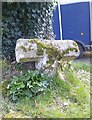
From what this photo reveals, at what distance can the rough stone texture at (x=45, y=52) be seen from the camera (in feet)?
12.7

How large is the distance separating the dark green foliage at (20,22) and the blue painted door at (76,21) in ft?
7.42

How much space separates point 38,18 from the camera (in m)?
4.84

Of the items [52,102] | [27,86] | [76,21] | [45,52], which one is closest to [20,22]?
[45,52]

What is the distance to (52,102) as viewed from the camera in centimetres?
373

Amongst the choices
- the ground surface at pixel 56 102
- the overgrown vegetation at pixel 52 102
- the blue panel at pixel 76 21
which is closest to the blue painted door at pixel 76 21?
the blue panel at pixel 76 21

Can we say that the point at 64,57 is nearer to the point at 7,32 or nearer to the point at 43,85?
the point at 43,85

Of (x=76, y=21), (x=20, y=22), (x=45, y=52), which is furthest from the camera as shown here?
(x=76, y=21)

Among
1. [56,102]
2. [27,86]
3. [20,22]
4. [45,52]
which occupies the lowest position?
[56,102]

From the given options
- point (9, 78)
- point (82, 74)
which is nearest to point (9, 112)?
point (9, 78)

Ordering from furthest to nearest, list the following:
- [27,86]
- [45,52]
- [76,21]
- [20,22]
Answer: [76,21] < [20,22] < [45,52] < [27,86]

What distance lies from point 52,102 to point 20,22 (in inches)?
62.0

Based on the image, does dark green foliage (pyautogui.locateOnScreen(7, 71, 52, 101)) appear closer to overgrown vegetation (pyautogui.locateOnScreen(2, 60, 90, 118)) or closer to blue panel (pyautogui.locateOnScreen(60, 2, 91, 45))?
overgrown vegetation (pyautogui.locateOnScreen(2, 60, 90, 118))

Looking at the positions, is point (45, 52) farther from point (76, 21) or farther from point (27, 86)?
point (76, 21)

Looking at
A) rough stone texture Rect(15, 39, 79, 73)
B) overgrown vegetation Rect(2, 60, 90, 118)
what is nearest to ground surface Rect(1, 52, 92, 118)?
overgrown vegetation Rect(2, 60, 90, 118)
